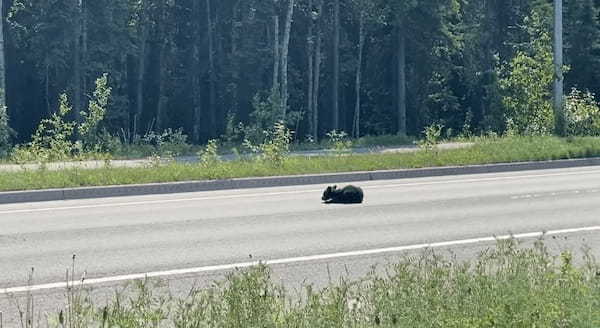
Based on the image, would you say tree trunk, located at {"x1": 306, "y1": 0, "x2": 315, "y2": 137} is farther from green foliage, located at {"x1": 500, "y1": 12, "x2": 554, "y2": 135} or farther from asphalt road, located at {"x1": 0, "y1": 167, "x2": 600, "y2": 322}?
asphalt road, located at {"x1": 0, "y1": 167, "x2": 600, "y2": 322}

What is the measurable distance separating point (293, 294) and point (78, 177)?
10.5 meters

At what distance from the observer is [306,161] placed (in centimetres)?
2103

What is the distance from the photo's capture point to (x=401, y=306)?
6066 mm

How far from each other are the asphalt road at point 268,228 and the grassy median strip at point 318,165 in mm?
1279

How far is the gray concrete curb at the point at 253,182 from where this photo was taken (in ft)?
53.7

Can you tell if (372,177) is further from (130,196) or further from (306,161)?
(130,196)

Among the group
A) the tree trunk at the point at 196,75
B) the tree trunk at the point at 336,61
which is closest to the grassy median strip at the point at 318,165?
the tree trunk at the point at 336,61

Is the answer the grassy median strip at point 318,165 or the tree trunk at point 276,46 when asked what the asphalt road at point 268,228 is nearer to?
the grassy median strip at point 318,165

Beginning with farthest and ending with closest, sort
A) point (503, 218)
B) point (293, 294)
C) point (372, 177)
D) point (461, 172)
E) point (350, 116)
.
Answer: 1. point (350, 116)
2. point (461, 172)
3. point (372, 177)
4. point (503, 218)
5. point (293, 294)

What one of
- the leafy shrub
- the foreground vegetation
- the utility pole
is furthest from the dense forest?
the foreground vegetation

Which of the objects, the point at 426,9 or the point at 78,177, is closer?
the point at 78,177

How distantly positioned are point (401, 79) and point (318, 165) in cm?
2514

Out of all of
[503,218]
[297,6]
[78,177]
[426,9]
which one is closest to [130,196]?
[78,177]

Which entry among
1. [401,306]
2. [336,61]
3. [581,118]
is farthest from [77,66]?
[401,306]
